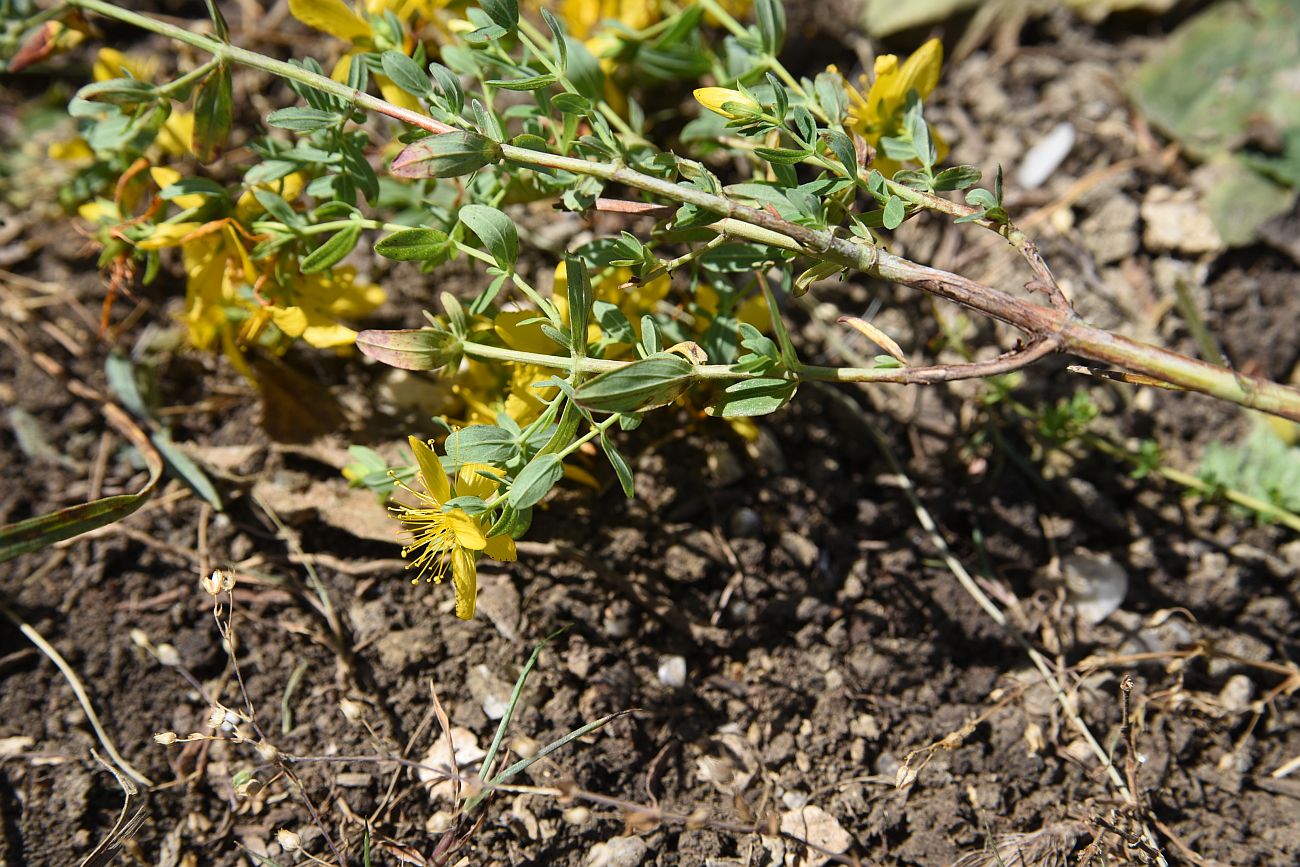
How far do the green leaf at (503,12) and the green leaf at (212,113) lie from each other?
57 centimetres

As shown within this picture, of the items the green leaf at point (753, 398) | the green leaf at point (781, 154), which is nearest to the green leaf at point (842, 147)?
the green leaf at point (781, 154)

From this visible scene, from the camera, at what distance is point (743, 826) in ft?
6.08

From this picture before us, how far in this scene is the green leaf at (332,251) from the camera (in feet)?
6.27

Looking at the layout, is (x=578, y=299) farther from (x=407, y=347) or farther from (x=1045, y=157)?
(x=1045, y=157)

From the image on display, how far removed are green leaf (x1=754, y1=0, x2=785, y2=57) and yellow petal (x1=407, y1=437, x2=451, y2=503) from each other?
1.20 meters

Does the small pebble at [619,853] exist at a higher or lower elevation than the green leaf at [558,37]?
lower

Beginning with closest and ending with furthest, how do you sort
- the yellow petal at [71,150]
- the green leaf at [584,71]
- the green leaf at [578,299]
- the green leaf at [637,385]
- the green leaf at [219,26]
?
the green leaf at [637,385]
the green leaf at [578,299]
the green leaf at [219,26]
the green leaf at [584,71]
the yellow petal at [71,150]

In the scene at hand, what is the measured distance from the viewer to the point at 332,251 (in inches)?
76.1

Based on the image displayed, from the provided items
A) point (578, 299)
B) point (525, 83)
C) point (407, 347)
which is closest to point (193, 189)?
point (407, 347)

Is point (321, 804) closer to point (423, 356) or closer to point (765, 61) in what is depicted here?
point (423, 356)

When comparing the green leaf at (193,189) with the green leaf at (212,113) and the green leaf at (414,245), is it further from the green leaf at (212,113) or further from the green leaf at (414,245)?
the green leaf at (414,245)

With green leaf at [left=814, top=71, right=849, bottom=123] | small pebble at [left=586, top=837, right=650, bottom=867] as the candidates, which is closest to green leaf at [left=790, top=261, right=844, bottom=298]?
green leaf at [left=814, top=71, right=849, bottom=123]

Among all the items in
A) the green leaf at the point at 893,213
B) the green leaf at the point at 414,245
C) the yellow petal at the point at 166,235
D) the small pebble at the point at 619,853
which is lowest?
the small pebble at the point at 619,853

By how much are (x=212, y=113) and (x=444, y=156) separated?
0.68m
